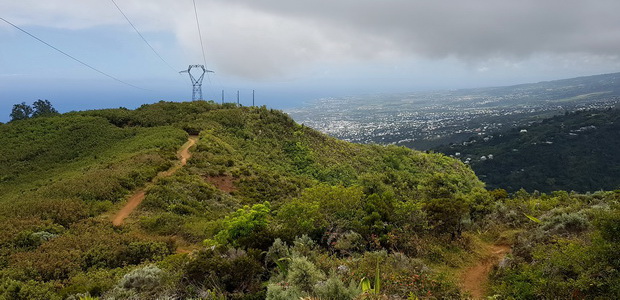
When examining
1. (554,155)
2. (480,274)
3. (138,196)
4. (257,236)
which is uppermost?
(257,236)

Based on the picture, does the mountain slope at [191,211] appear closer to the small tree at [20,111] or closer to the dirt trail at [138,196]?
the dirt trail at [138,196]

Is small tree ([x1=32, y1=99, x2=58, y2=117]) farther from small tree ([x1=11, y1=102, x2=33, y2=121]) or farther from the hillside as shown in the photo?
the hillside

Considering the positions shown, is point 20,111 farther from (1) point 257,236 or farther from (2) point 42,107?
(1) point 257,236

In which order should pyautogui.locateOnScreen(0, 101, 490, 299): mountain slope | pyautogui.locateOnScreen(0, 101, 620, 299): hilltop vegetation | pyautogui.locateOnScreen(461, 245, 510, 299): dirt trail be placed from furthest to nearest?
pyautogui.locateOnScreen(461, 245, 510, 299): dirt trail → pyautogui.locateOnScreen(0, 101, 490, 299): mountain slope → pyautogui.locateOnScreen(0, 101, 620, 299): hilltop vegetation

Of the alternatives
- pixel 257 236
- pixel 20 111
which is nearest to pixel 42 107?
pixel 20 111

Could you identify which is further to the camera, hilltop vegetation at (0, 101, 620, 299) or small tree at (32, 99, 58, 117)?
small tree at (32, 99, 58, 117)

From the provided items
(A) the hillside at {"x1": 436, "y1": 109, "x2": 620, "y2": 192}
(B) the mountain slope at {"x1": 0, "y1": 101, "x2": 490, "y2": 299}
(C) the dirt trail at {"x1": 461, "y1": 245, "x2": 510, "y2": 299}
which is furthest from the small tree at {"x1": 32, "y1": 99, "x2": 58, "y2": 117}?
(A) the hillside at {"x1": 436, "y1": 109, "x2": 620, "y2": 192}

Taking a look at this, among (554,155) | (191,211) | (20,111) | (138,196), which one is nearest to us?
(191,211)

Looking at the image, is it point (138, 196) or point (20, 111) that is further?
point (20, 111)

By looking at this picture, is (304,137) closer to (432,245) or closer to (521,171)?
(432,245)
